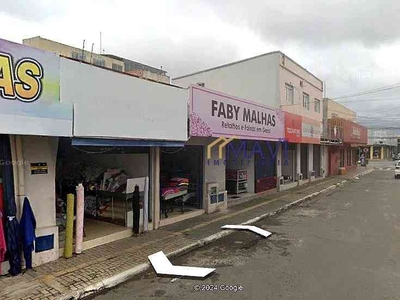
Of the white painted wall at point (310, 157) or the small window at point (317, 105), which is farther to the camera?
the small window at point (317, 105)

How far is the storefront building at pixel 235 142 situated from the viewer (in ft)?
35.3

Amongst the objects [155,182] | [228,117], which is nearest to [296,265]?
[155,182]

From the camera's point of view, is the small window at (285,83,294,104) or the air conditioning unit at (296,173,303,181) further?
the air conditioning unit at (296,173,303,181)

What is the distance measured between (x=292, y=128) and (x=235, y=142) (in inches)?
179

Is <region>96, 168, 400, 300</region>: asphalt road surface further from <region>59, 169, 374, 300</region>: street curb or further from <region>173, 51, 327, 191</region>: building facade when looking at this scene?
<region>173, 51, 327, 191</region>: building facade

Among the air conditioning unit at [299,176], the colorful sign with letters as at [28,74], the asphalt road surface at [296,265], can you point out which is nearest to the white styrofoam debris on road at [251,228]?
the asphalt road surface at [296,265]

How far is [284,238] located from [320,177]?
20.4 metres

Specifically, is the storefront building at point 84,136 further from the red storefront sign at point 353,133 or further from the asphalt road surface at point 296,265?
the red storefront sign at point 353,133

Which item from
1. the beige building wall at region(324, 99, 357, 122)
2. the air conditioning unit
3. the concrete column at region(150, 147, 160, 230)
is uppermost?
the beige building wall at region(324, 99, 357, 122)

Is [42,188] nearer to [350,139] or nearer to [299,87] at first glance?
→ [299,87]

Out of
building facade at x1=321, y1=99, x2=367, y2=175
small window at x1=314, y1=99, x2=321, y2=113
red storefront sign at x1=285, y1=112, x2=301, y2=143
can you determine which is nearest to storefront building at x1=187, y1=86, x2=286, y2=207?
red storefront sign at x1=285, y1=112, x2=301, y2=143

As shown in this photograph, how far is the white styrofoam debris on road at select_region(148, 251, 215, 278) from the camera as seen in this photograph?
20.9 feet

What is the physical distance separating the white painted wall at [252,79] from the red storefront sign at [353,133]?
15.3m

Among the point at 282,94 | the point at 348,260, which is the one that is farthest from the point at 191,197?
the point at 282,94
